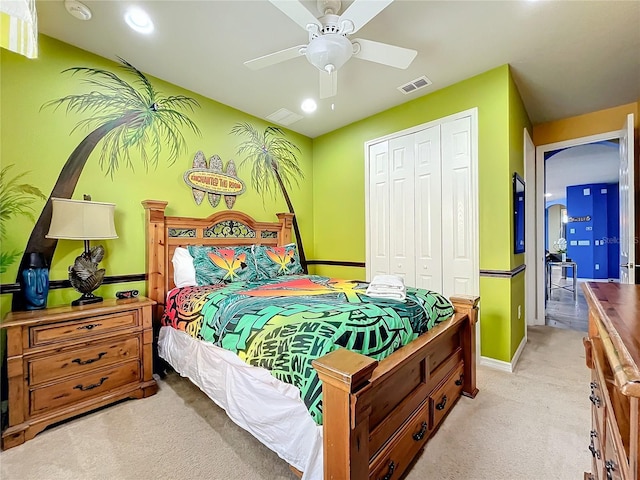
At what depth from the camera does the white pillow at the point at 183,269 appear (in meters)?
2.64

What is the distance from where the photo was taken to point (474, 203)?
2.88m

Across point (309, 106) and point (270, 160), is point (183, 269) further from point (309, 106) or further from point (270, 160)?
point (309, 106)

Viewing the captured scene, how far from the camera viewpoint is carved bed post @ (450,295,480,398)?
2.15 meters

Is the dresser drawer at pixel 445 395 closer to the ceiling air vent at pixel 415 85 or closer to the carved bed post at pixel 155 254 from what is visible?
the carved bed post at pixel 155 254

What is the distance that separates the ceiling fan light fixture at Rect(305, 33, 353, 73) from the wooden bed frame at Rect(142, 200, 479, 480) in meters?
1.86

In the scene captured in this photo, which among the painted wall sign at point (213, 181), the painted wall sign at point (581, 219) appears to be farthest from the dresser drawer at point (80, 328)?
the painted wall sign at point (581, 219)

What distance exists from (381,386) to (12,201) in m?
2.86

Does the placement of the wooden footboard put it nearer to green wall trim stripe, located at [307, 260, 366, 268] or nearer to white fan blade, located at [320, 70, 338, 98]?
green wall trim stripe, located at [307, 260, 366, 268]

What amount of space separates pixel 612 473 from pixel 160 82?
12.8 feet

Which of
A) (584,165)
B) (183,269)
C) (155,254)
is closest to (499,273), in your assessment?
(183,269)

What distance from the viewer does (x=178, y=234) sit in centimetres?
292

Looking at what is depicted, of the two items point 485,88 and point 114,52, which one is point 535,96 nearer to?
point 485,88

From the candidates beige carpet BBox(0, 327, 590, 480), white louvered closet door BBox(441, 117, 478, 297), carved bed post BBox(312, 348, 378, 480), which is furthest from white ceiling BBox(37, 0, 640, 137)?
beige carpet BBox(0, 327, 590, 480)

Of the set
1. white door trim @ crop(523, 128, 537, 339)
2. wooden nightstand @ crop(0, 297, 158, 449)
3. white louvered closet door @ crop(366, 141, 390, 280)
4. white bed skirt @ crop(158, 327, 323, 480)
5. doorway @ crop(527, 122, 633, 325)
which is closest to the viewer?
white bed skirt @ crop(158, 327, 323, 480)
